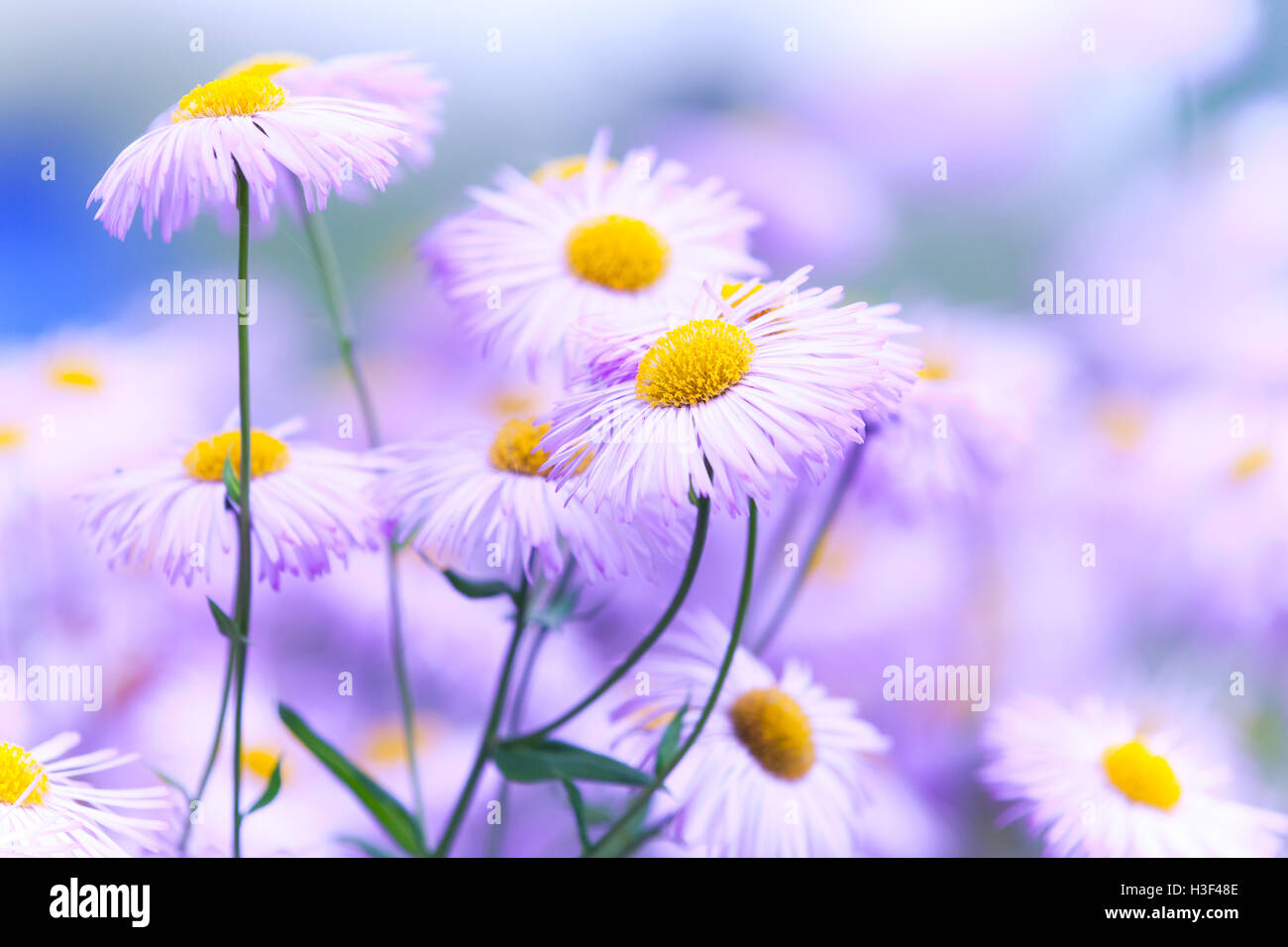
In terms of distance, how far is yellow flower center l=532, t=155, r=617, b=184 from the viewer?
525 mm

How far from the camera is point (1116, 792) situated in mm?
510

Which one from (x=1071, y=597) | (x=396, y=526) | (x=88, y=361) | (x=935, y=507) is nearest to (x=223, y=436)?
(x=396, y=526)

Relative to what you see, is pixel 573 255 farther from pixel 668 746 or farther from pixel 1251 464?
pixel 1251 464

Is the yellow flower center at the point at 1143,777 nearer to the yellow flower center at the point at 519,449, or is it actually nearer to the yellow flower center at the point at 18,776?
the yellow flower center at the point at 519,449

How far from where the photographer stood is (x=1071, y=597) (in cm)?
63

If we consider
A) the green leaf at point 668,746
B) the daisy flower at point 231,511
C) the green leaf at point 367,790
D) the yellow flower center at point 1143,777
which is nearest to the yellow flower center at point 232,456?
the daisy flower at point 231,511

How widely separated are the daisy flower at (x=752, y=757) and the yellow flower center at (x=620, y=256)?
178 millimetres

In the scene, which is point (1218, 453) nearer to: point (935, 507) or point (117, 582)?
point (935, 507)

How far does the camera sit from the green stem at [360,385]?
508 millimetres

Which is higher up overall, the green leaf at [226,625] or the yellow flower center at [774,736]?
the green leaf at [226,625]

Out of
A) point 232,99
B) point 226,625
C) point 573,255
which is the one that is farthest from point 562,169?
point 226,625

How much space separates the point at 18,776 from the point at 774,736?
332mm

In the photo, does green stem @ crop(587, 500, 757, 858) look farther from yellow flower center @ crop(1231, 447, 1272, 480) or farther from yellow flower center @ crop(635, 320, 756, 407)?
yellow flower center @ crop(1231, 447, 1272, 480)
